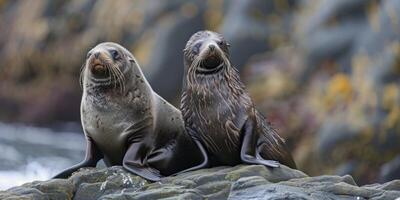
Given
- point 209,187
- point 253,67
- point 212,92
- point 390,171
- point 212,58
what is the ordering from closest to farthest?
point 209,187 → point 212,58 → point 212,92 → point 390,171 → point 253,67

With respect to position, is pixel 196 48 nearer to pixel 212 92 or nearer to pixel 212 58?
pixel 212 58

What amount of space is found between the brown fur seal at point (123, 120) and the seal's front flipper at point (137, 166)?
14 millimetres

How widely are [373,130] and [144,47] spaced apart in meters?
7.40

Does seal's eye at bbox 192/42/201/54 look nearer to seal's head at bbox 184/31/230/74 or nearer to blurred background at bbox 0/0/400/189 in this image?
seal's head at bbox 184/31/230/74

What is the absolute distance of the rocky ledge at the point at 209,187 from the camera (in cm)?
850

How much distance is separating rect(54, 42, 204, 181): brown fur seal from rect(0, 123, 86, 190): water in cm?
738

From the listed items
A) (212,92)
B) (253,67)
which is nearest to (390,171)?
(253,67)

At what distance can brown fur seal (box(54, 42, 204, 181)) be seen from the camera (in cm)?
956

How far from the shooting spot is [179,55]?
22.1 meters

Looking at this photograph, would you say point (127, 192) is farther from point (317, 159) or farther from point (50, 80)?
point (50, 80)

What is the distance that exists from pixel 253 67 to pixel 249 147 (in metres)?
12.0

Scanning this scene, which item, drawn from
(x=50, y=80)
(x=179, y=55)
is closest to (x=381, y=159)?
(x=179, y=55)

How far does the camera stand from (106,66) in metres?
9.55

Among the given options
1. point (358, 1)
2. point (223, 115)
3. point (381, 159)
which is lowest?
point (223, 115)
